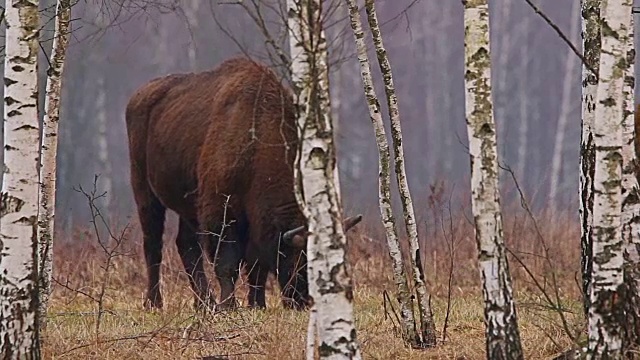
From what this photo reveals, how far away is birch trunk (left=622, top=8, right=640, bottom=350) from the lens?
234 inches

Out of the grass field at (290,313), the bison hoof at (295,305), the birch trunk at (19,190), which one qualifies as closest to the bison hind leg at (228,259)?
the grass field at (290,313)

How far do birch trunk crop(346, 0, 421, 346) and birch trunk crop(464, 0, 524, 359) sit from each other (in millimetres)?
1917

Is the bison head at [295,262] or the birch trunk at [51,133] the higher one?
the birch trunk at [51,133]

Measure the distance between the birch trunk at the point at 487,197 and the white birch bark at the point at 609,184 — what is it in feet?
1.36

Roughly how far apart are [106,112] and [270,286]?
2600cm

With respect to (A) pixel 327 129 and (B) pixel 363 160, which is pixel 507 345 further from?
(B) pixel 363 160

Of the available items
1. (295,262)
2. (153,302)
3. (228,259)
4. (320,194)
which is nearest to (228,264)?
(228,259)

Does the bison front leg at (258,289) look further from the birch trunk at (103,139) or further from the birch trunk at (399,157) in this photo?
the birch trunk at (103,139)

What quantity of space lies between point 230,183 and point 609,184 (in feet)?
19.2

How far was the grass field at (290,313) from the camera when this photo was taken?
24.5 ft

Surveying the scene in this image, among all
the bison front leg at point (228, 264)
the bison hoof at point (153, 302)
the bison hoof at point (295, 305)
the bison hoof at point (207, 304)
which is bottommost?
the bison hoof at point (153, 302)

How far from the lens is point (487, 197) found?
5539 millimetres

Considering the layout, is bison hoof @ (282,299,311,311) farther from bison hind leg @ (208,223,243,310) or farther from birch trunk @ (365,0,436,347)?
birch trunk @ (365,0,436,347)

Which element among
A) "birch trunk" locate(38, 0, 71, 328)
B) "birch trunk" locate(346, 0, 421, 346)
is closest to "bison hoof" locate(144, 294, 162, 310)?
"birch trunk" locate(38, 0, 71, 328)
